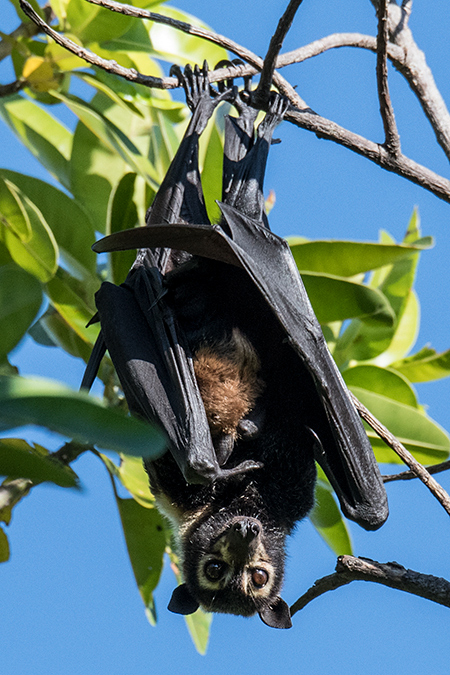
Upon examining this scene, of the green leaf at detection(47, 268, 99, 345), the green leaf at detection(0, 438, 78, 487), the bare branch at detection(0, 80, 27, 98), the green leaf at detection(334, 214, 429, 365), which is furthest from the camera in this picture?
the green leaf at detection(334, 214, 429, 365)

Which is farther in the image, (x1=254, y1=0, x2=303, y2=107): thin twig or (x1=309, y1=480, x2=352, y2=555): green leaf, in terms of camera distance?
(x1=309, y1=480, x2=352, y2=555): green leaf

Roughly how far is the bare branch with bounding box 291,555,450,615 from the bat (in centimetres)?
64

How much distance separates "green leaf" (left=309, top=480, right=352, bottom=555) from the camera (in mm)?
3887

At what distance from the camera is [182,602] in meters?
3.46

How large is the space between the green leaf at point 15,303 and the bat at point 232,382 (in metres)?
0.54

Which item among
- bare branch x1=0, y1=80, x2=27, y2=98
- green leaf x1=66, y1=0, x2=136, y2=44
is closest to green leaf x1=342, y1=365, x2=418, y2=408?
green leaf x1=66, y1=0, x2=136, y2=44

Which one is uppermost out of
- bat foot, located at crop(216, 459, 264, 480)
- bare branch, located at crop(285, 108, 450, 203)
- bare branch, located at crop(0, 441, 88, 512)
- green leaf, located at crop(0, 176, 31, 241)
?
bare branch, located at crop(285, 108, 450, 203)

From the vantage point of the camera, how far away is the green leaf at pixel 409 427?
3.73 meters

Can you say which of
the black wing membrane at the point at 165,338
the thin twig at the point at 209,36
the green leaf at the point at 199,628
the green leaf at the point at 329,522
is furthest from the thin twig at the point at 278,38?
the green leaf at the point at 199,628

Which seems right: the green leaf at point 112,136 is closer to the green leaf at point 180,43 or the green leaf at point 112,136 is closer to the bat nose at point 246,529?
the green leaf at point 180,43

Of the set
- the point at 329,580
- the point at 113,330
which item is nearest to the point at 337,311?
the point at 113,330

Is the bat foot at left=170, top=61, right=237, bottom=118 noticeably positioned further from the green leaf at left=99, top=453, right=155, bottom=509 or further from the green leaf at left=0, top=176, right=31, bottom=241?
the green leaf at left=99, top=453, right=155, bottom=509

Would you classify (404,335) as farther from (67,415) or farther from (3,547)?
(67,415)

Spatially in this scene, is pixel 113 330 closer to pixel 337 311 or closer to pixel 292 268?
pixel 292 268
